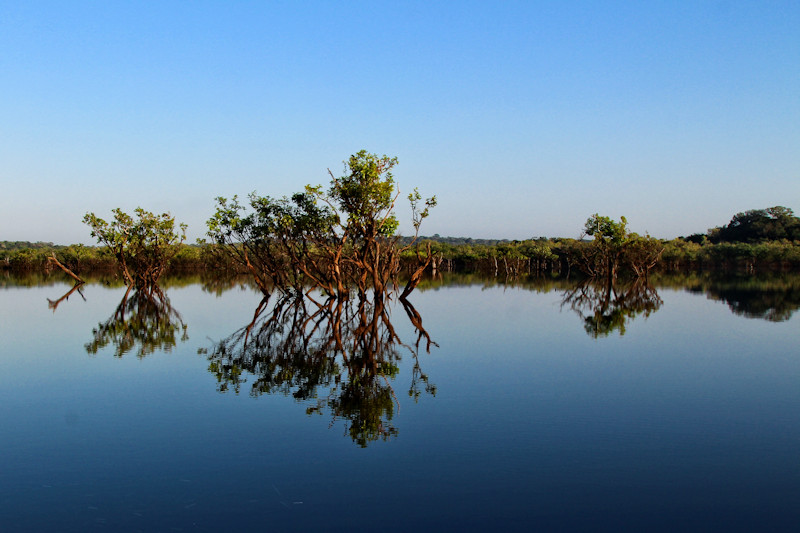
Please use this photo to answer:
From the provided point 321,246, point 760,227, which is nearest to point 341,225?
point 321,246

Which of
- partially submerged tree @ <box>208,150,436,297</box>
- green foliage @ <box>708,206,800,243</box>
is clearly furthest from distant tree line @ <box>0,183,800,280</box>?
green foliage @ <box>708,206,800,243</box>

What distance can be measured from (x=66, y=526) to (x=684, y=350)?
15.1m

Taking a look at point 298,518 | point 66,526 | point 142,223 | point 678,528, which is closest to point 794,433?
point 678,528

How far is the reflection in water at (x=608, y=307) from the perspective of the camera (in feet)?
71.5

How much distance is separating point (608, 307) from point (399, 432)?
875 inches

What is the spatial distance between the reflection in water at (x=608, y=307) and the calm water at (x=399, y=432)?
234cm

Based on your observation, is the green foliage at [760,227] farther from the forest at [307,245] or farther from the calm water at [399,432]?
the calm water at [399,432]

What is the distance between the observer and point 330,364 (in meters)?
14.5

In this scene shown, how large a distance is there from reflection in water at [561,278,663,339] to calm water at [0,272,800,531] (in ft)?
7.68

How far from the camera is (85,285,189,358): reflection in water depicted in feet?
56.2

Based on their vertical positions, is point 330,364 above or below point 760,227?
below

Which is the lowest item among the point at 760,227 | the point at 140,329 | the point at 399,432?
the point at 399,432

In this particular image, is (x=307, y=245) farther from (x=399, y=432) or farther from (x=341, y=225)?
(x=399, y=432)

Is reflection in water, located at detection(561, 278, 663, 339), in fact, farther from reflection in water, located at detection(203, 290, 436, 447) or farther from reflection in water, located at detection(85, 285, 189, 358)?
reflection in water, located at detection(85, 285, 189, 358)
